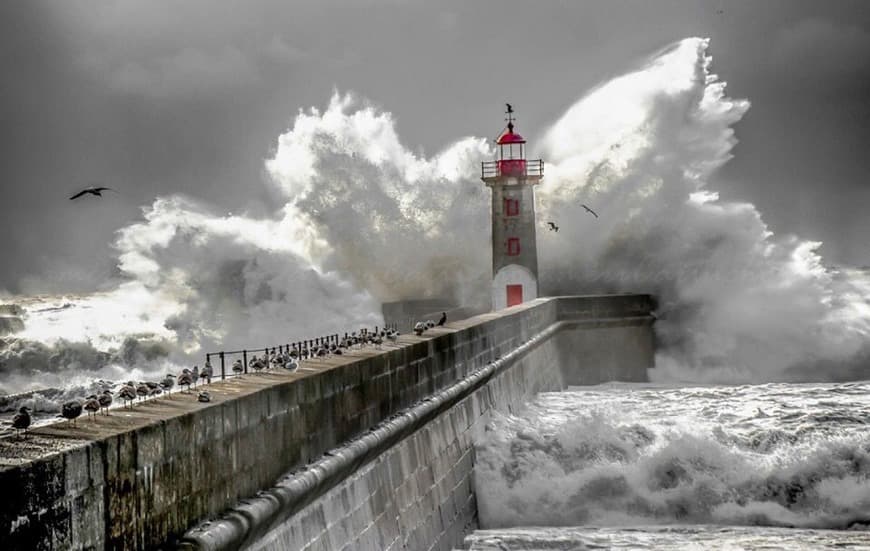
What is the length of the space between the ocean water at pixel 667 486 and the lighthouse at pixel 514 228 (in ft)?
52.1

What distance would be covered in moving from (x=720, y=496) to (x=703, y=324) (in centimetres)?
1884

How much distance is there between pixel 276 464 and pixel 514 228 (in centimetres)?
2490

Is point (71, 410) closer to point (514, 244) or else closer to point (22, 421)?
point (22, 421)

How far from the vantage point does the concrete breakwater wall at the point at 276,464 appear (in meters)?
3.97

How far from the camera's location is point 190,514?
16.3ft

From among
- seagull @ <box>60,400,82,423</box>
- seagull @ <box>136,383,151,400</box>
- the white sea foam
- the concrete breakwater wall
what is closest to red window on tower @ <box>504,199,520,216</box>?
the white sea foam

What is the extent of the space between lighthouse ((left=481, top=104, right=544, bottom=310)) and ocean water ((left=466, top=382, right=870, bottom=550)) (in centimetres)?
1589

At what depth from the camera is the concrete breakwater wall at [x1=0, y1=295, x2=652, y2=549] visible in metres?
3.97

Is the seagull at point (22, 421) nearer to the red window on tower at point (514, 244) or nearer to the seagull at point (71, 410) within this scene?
the seagull at point (71, 410)

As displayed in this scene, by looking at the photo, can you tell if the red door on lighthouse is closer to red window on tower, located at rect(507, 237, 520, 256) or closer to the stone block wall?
red window on tower, located at rect(507, 237, 520, 256)

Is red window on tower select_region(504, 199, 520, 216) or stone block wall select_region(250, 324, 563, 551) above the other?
red window on tower select_region(504, 199, 520, 216)

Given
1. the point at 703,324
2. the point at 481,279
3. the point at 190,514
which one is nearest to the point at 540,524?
the point at 190,514

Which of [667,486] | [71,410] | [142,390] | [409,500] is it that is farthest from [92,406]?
[667,486]

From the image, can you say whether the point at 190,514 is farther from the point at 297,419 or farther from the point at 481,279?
the point at 481,279
